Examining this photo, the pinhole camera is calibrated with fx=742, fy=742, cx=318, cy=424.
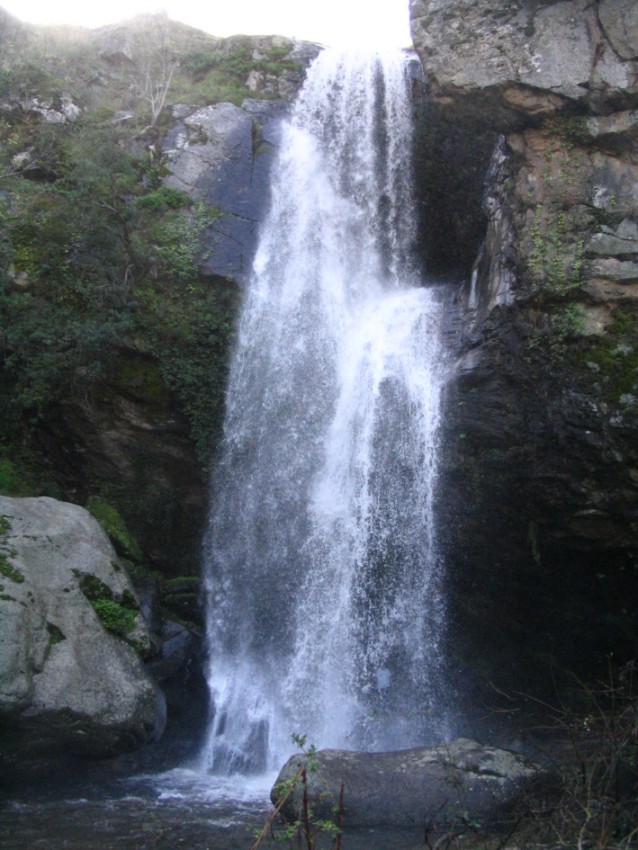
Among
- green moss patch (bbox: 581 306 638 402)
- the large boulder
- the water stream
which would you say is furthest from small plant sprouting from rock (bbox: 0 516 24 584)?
green moss patch (bbox: 581 306 638 402)

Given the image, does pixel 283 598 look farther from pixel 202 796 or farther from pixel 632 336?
pixel 632 336

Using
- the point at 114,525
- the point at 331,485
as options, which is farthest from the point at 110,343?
the point at 331,485

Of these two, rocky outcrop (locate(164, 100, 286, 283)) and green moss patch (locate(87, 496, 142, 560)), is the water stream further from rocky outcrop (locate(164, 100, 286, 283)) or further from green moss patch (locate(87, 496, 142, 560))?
green moss patch (locate(87, 496, 142, 560))

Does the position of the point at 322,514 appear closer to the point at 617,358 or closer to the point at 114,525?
the point at 114,525

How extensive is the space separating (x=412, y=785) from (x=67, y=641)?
14.1 feet

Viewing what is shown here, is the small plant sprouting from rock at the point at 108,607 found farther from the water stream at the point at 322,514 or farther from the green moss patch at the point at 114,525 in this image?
the green moss patch at the point at 114,525

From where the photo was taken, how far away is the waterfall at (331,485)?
10672 millimetres

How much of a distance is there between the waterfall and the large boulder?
6.31ft

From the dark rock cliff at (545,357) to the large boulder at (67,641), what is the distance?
4769 millimetres

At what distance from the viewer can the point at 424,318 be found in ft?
41.1

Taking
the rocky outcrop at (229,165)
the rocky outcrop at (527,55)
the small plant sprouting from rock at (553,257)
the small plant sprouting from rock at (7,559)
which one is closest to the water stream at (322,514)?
the rocky outcrop at (229,165)

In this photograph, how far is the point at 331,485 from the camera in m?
11.8

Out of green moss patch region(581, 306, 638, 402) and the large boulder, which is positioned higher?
green moss patch region(581, 306, 638, 402)

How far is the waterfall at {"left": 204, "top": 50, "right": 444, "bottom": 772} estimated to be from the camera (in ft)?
35.0
